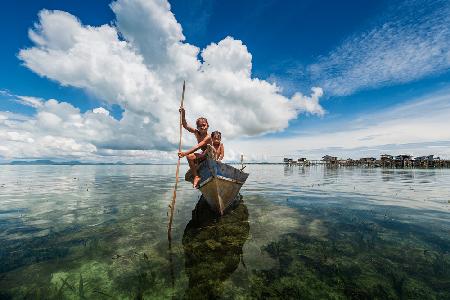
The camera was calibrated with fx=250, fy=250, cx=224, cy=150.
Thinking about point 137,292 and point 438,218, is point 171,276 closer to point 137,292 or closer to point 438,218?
point 137,292

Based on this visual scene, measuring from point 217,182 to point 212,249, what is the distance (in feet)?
12.6

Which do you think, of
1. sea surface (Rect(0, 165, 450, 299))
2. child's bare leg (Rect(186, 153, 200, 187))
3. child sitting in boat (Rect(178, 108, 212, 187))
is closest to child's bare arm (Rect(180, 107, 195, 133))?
child sitting in boat (Rect(178, 108, 212, 187))

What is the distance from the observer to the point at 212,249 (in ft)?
24.6

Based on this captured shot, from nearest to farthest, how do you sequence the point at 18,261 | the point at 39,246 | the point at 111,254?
the point at 18,261
the point at 111,254
the point at 39,246

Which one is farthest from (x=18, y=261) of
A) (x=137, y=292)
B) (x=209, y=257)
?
(x=209, y=257)

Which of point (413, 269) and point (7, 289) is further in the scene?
point (413, 269)

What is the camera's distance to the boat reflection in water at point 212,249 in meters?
5.41

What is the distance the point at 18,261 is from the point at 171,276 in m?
4.41

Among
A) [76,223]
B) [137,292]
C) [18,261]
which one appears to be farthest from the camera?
[76,223]

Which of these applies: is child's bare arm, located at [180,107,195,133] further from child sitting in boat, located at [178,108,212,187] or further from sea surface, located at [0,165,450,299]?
sea surface, located at [0,165,450,299]

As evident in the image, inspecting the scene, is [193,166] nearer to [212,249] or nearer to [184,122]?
[184,122]

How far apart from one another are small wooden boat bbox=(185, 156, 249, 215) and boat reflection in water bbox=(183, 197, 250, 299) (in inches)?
28.1

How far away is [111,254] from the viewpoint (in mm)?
7277

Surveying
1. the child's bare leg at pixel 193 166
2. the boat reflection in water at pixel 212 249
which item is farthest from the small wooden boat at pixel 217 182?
the boat reflection in water at pixel 212 249
